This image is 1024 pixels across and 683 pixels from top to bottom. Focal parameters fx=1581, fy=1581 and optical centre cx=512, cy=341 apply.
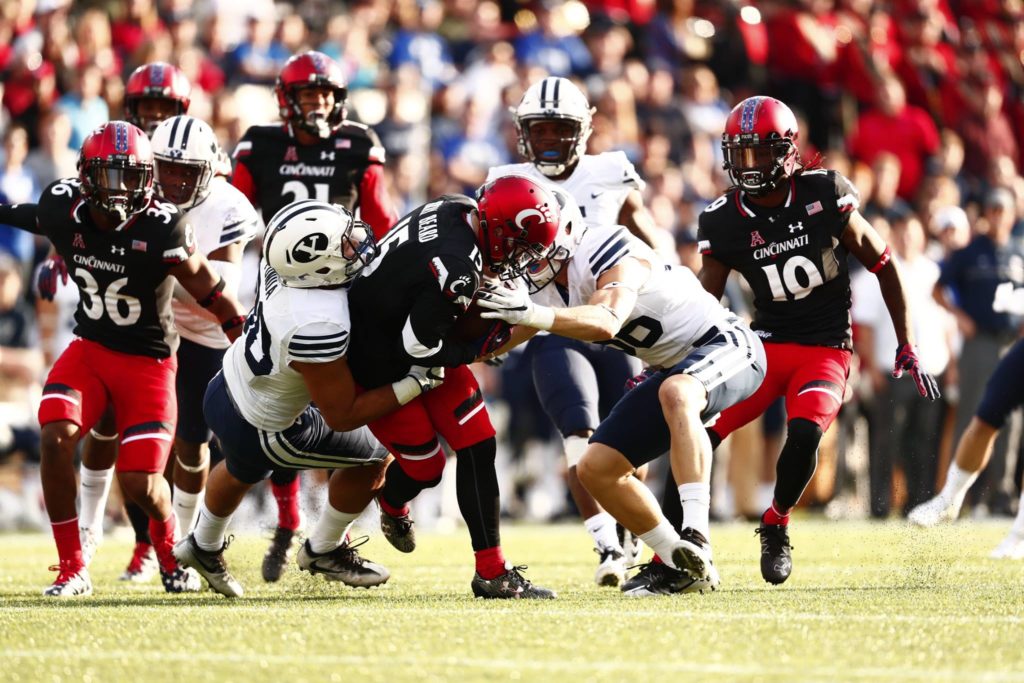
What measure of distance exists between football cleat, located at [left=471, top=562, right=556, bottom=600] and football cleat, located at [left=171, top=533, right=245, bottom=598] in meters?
0.99

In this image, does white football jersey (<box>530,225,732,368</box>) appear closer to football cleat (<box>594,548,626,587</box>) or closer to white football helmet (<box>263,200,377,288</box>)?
white football helmet (<box>263,200,377,288</box>)

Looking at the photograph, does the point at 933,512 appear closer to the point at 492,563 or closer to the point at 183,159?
the point at 492,563

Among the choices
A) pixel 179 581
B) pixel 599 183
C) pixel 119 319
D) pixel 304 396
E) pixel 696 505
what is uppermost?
pixel 599 183

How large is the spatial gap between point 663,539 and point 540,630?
3.65ft

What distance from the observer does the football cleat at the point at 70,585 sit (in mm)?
5879

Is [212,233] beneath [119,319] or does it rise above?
above

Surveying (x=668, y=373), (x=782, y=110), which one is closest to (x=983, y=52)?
(x=782, y=110)

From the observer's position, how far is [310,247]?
17.1 ft

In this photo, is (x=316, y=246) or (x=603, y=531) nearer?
(x=316, y=246)

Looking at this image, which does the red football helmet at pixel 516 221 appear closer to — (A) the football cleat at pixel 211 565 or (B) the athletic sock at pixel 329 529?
(B) the athletic sock at pixel 329 529

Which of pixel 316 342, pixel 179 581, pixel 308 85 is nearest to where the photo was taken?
pixel 316 342

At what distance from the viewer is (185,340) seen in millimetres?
6965

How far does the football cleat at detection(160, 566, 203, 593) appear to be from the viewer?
625 cm

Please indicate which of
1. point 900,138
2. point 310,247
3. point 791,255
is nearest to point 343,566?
point 310,247
